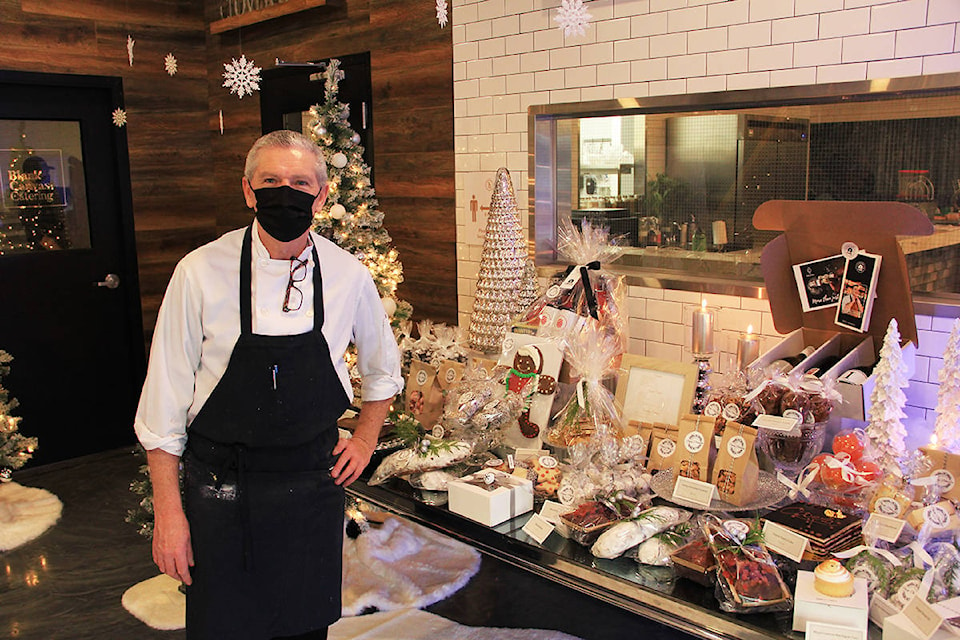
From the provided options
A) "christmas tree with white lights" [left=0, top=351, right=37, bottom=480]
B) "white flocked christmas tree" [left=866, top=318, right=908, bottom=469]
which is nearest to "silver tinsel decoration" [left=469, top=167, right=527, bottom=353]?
"white flocked christmas tree" [left=866, top=318, right=908, bottom=469]

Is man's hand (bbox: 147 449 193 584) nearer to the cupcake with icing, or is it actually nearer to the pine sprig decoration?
the cupcake with icing

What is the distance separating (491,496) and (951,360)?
51.9 inches

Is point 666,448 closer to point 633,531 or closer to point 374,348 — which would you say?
point 633,531

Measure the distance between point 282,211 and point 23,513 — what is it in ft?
11.7

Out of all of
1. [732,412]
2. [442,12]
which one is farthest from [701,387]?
[442,12]

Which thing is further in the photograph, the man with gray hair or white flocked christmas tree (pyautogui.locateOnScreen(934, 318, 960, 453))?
white flocked christmas tree (pyautogui.locateOnScreen(934, 318, 960, 453))

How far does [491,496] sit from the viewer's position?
7.91ft

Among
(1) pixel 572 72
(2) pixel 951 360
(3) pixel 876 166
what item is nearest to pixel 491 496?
(2) pixel 951 360

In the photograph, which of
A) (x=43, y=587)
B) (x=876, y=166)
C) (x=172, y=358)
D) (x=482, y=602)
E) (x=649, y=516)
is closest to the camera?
(x=172, y=358)

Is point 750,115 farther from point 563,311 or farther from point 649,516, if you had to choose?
point 649,516

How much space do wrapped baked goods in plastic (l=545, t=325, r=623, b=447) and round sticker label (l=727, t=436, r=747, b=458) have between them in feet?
1.35

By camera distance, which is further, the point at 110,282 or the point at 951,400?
the point at 110,282

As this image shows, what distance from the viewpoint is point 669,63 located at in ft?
10.7

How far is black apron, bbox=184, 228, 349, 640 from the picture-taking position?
2.08m
